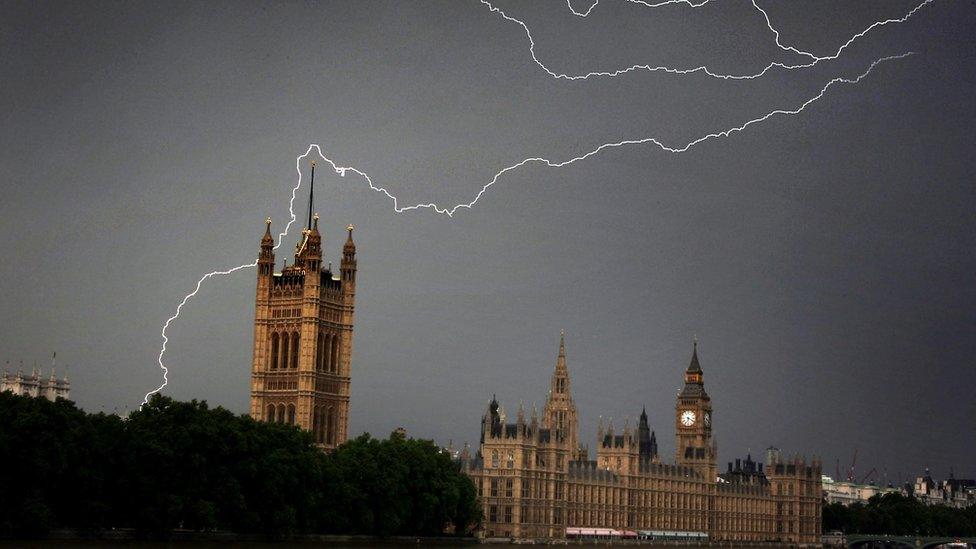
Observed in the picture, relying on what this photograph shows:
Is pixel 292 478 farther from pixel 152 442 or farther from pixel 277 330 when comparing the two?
pixel 277 330

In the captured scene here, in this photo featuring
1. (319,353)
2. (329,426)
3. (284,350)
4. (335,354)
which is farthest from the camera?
(335,354)

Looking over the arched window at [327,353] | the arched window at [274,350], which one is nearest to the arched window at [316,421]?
the arched window at [327,353]

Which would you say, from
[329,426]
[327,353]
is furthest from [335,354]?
[329,426]

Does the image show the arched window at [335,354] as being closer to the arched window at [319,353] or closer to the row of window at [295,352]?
the row of window at [295,352]

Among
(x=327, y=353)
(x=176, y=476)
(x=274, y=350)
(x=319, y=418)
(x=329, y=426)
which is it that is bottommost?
(x=176, y=476)

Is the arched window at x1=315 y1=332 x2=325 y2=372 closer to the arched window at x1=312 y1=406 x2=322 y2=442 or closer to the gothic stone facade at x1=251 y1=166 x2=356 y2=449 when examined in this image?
the gothic stone facade at x1=251 y1=166 x2=356 y2=449

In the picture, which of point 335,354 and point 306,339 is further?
point 335,354

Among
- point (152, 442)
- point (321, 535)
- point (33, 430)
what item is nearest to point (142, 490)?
point (152, 442)

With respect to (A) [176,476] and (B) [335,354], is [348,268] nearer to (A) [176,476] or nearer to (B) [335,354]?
(B) [335,354]
